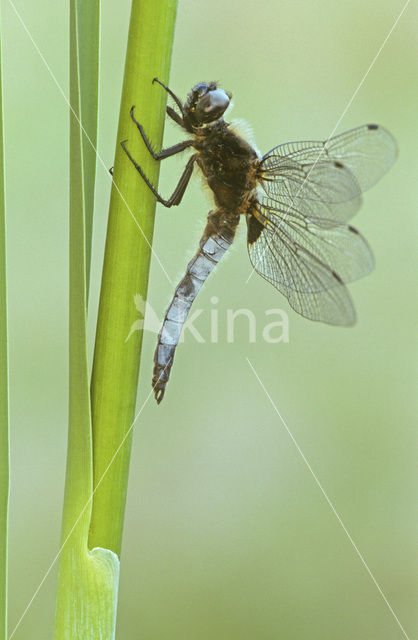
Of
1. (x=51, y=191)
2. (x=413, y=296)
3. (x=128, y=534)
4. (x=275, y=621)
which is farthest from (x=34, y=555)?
(x=413, y=296)

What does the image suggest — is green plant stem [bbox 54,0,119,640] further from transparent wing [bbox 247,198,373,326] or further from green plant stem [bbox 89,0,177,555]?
transparent wing [bbox 247,198,373,326]

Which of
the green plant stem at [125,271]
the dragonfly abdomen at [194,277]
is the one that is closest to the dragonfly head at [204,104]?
the dragonfly abdomen at [194,277]

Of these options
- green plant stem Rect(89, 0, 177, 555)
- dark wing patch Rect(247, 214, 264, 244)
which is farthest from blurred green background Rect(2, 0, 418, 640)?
green plant stem Rect(89, 0, 177, 555)

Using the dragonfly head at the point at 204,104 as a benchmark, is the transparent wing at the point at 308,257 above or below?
below

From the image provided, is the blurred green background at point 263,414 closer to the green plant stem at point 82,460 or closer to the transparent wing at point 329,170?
the transparent wing at point 329,170

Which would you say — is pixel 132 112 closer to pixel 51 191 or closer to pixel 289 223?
pixel 289 223

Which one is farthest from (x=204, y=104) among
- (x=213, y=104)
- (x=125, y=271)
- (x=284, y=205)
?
(x=125, y=271)
